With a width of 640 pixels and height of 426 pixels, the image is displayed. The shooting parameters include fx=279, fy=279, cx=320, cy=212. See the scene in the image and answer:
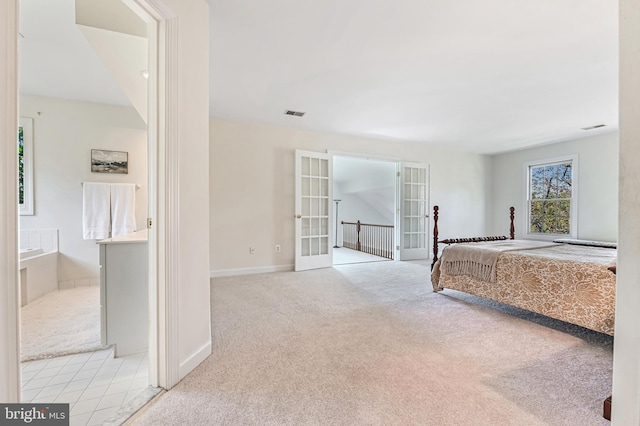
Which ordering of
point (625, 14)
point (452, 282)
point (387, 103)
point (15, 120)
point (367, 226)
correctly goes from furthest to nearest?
point (367, 226)
point (387, 103)
point (452, 282)
point (625, 14)
point (15, 120)

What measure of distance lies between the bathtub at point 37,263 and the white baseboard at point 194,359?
2.49 m

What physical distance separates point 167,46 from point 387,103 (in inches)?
102

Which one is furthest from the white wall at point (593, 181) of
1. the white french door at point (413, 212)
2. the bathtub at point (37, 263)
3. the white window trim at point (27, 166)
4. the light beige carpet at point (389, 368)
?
the white window trim at point (27, 166)

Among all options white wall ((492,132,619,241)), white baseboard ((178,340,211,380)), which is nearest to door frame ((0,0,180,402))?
white baseboard ((178,340,211,380))

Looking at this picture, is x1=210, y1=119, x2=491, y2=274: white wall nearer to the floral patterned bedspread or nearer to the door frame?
the door frame

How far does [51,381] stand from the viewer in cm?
167

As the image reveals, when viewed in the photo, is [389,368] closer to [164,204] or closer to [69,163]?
[164,204]

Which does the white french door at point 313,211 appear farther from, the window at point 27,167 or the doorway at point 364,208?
the window at point 27,167

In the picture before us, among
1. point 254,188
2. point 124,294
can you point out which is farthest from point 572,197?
point 124,294

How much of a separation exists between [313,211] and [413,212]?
220cm

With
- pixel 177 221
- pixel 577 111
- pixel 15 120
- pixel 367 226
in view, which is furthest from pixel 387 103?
pixel 367 226

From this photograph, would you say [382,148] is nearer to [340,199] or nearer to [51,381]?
[340,199]

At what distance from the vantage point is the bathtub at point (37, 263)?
2.92 m

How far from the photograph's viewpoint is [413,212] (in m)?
5.64
